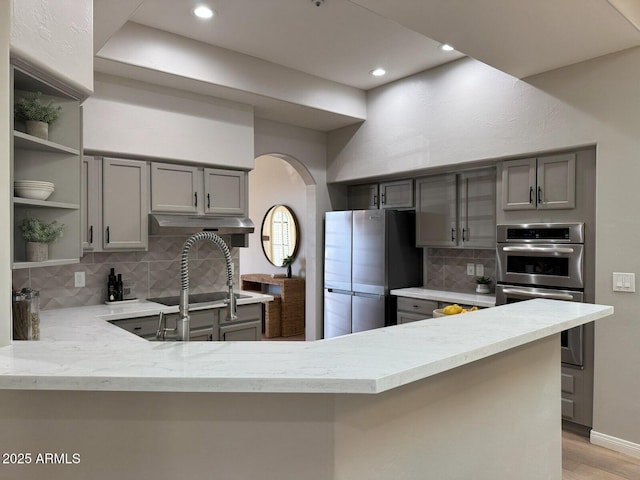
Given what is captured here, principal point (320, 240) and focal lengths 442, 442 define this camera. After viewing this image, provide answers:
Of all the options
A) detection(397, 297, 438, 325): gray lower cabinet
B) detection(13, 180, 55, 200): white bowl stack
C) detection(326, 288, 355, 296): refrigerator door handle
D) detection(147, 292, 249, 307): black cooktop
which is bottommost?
detection(397, 297, 438, 325): gray lower cabinet

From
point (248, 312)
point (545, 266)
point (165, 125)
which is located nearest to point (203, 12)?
point (165, 125)

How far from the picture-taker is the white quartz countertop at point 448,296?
380cm

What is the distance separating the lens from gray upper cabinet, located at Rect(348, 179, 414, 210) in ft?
15.3

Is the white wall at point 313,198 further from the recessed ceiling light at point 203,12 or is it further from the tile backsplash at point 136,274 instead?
the recessed ceiling light at point 203,12

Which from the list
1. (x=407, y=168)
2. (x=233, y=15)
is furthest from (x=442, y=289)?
(x=233, y=15)

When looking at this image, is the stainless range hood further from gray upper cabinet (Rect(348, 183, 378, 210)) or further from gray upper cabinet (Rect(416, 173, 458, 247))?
gray upper cabinet (Rect(416, 173, 458, 247))

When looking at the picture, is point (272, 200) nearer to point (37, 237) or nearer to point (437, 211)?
point (437, 211)

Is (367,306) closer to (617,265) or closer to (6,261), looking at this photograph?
(617,265)

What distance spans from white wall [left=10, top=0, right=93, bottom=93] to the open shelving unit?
0.40 feet

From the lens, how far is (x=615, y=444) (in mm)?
2984

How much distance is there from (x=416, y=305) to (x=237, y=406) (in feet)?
10.6

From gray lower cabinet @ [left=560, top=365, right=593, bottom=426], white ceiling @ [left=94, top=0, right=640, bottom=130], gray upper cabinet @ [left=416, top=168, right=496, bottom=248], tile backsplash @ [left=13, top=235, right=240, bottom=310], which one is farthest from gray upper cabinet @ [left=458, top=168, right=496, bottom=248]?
tile backsplash @ [left=13, top=235, right=240, bottom=310]

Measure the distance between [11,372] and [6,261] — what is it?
390mm

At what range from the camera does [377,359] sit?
1166 millimetres
